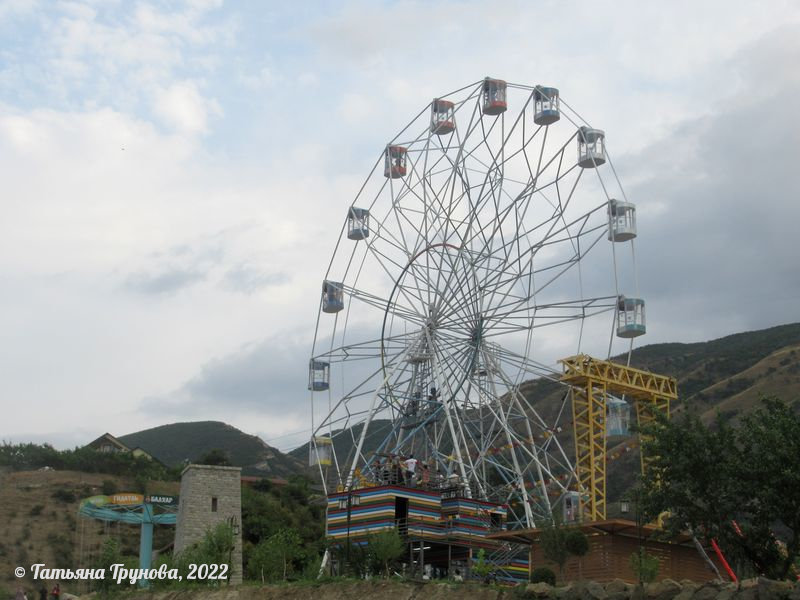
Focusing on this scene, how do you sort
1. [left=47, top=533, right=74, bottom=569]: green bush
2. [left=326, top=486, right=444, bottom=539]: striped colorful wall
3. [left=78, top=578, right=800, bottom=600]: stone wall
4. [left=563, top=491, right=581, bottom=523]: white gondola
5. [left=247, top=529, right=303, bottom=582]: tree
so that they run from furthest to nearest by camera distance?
1. [left=47, top=533, right=74, bottom=569]: green bush
2. [left=563, top=491, right=581, bottom=523]: white gondola
3. [left=326, top=486, right=444, bottom=539]: striped colorful wall
4. [left=247, top=529, right=303, bottom=582]: tree
5. [left=78, top=578, right=800, bottom=600]: stone wall

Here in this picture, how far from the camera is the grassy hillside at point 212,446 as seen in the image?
129375 mm

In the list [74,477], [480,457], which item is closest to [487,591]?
[480,457]

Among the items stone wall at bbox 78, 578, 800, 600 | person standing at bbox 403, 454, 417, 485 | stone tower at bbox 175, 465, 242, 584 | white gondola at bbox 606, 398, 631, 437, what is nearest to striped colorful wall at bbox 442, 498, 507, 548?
person standing at bbox 403, 454, 417, 485

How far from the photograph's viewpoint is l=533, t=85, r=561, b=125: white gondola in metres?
46.0

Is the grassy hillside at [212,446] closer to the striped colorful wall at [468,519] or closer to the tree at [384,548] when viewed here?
the striped colorful wall at [468,519]

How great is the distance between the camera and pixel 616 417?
142ft

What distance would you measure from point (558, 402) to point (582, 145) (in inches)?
2796

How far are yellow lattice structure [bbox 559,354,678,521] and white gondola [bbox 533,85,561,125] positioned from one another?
10071 millimetres

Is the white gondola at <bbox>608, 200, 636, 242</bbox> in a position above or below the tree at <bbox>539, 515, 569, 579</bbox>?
above

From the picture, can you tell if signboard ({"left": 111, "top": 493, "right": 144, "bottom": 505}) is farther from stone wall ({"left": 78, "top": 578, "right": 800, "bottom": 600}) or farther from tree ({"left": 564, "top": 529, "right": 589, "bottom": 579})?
tree ({"left": 564, "top": 529, "right": 589, "bottom": 579})

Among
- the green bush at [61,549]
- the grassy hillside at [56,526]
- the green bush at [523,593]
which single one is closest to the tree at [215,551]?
the green bush at [523,593]

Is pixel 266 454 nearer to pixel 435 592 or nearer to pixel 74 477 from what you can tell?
pixel 74 477

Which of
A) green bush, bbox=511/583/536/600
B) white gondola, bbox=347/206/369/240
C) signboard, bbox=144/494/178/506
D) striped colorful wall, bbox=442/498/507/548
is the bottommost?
green bush, bbox=511/583/536/600

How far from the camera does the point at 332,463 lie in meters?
48.8
